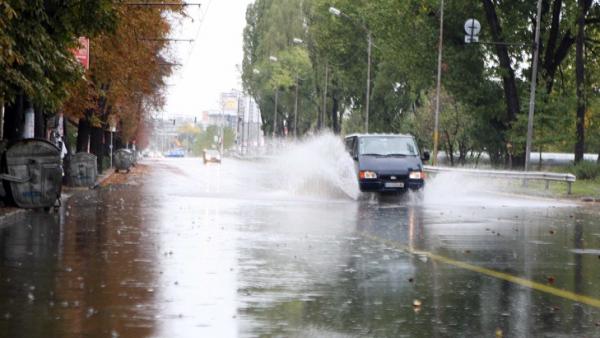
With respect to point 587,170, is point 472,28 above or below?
above

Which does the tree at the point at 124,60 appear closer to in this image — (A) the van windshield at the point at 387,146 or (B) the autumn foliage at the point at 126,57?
(B) the autumn foliage at the point at 126,57

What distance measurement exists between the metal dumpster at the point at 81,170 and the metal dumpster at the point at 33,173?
1272 centimetres

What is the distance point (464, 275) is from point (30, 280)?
15.5 ft

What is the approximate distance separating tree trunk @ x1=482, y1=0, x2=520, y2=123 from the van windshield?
53.4 feet

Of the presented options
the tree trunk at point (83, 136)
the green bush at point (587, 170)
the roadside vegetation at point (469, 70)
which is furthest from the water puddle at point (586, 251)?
the tree trunk at point (83, 136)

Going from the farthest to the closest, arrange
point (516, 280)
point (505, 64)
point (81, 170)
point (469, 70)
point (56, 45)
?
point (469, 70), point (505, 64), point (81, 170), point (56, 45), point (516, 280)

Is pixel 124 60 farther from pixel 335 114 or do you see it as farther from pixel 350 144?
pixel 335 114

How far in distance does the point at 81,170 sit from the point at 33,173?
1346 cm

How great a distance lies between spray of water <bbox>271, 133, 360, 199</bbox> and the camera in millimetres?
30312

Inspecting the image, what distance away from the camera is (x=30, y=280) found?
10852 millimetres

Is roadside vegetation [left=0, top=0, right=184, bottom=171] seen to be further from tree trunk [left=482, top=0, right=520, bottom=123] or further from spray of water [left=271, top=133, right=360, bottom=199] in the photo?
tree trunk [left=482, top=0, right=520, bottom=123]

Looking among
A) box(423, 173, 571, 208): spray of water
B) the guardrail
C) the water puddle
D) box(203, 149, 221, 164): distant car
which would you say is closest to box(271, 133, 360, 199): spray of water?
box(423, 173, 571, 208): spray of water

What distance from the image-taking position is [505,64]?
4512 cm

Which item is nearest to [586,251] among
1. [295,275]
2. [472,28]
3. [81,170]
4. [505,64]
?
[295,275]
